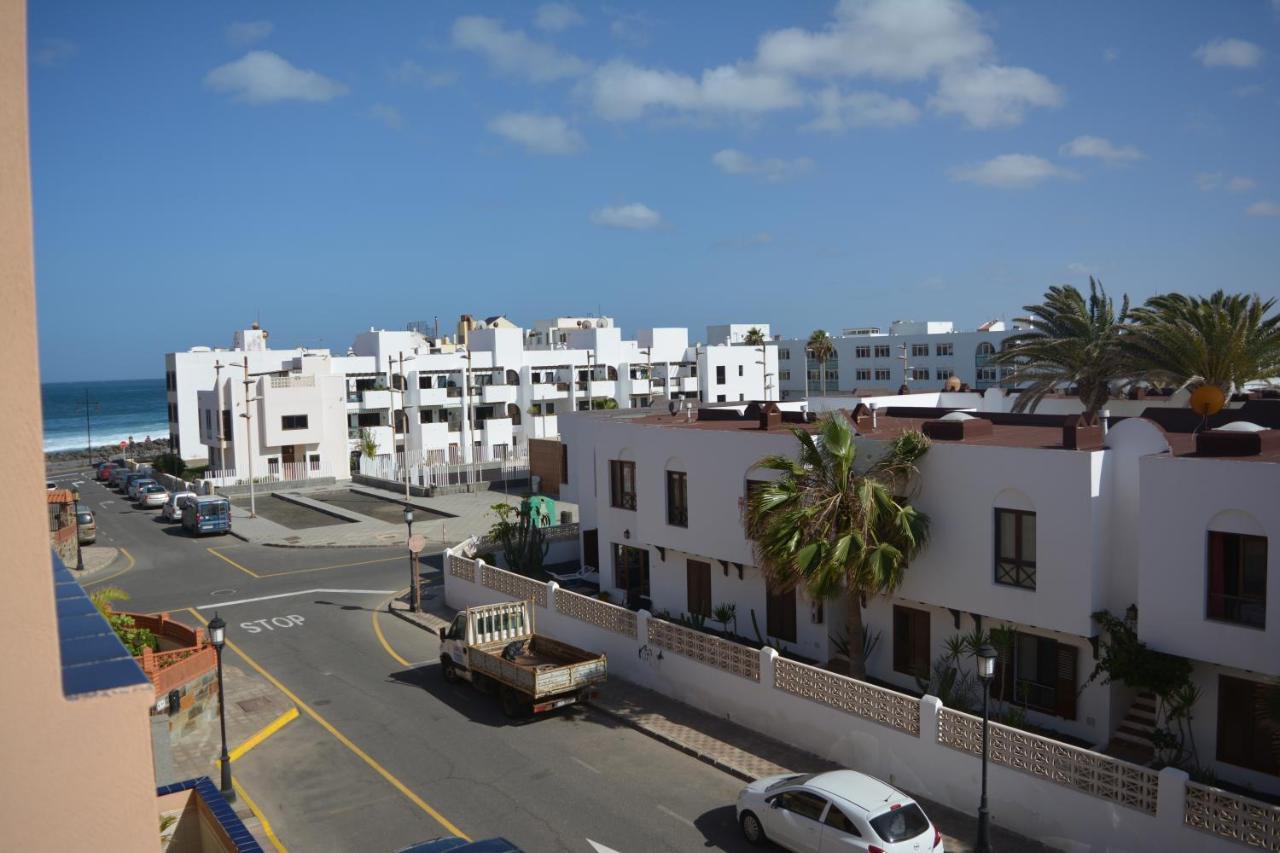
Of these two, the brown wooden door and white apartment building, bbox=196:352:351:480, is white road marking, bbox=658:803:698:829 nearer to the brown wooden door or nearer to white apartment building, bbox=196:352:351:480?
the brown wooden door

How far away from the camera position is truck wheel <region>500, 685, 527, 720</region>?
20.3 metres

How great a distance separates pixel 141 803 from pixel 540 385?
71.6 meters

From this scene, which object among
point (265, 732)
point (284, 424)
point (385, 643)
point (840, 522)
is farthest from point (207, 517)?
point (840, 522)

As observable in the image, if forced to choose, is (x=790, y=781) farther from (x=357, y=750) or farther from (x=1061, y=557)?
(x=357, y=750)

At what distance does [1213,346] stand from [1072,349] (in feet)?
15.0

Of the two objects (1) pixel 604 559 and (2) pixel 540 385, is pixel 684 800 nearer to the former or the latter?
(1) pixel 604 559

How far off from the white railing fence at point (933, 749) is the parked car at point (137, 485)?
4396cm

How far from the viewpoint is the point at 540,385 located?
76.2 meters

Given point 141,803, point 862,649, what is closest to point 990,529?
point 862,649

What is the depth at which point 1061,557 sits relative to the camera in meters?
16.8

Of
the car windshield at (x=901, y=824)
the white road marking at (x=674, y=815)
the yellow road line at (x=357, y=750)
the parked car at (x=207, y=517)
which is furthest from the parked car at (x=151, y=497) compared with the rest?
the car windshield at (x=901, y=824)

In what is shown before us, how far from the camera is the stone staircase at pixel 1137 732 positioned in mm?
16453

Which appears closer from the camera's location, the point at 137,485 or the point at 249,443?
the point at 249,443

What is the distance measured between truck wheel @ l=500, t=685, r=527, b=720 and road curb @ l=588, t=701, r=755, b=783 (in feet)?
5.58
